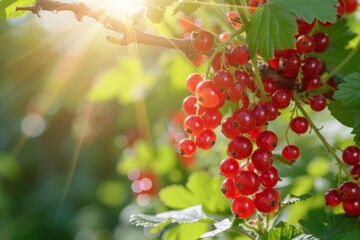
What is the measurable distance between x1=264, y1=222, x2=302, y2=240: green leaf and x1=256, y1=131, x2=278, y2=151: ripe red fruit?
0.55 ft

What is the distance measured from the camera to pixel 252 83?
3.96 ft

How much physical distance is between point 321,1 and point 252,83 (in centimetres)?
24

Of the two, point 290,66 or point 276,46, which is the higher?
point 276,46

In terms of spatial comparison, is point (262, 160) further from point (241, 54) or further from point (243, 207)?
point (241, 54)

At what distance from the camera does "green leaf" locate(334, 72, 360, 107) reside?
41.4 inches

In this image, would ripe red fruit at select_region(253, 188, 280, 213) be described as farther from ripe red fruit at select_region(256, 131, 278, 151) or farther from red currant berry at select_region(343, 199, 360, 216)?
red currant berry at select_region(343, 199, 360, 216)

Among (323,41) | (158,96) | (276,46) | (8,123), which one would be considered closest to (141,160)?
(158,96)

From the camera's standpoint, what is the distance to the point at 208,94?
107cm

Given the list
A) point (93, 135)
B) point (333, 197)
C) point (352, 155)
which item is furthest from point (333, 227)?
point (93, 135)

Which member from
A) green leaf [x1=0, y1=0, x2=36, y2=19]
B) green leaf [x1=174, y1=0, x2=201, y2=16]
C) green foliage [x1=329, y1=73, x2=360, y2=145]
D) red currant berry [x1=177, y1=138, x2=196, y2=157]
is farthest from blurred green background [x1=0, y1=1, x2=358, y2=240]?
green foliage [x1=329, y1=73, x2=360, y2=145]

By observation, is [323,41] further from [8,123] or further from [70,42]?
[8,123]

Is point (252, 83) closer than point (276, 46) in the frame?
No

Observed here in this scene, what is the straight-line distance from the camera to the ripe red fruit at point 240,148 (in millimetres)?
1111

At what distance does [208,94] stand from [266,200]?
0.26 metres
